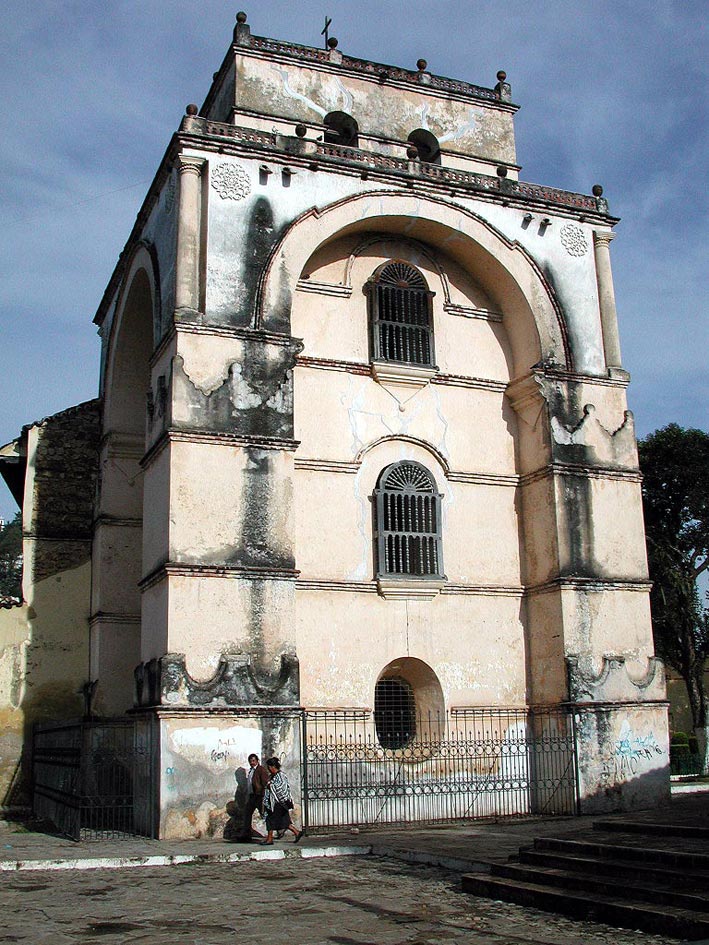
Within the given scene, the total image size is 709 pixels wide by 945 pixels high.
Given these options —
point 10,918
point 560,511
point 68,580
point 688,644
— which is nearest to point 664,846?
point 10,918

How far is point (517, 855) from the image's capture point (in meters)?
10.6

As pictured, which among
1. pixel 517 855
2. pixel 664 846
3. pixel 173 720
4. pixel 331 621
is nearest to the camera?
pixel 664 846

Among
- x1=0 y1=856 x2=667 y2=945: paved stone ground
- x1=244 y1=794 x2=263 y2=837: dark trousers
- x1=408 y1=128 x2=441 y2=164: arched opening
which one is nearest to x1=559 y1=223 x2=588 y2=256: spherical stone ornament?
x1=408 y1=128 x2=441 y2=164: arched opening

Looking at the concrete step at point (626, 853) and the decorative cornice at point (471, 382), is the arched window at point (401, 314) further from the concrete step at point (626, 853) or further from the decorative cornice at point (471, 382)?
the concrete step at point (626, 853)

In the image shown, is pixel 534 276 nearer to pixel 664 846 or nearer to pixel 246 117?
pixel 246 117

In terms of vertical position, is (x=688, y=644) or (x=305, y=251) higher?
(x=305, y=251)

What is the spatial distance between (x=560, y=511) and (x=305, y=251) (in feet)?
19.2

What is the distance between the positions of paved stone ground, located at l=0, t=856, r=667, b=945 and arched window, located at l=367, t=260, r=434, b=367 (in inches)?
352

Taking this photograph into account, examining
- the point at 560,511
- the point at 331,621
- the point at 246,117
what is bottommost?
the point at 331,621

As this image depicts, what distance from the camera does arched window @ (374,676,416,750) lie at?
16094 mm

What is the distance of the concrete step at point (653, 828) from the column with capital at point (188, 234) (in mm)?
9010

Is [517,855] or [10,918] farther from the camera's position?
[517,855]

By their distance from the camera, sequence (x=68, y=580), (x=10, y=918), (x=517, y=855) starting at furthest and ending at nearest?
(x=68, y=580) → (x=517, y=855) → (x=10, y=918)

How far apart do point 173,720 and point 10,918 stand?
5008 mm
